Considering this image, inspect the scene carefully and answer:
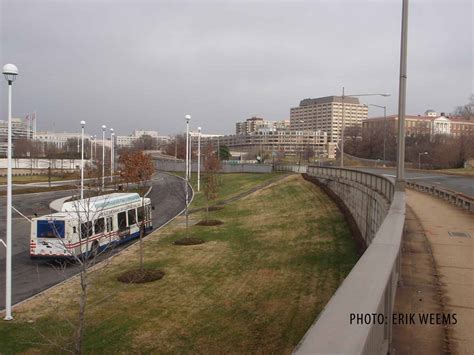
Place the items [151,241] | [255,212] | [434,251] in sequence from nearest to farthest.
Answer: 1. [434,251]
2. [151,241]
3. [255,212]

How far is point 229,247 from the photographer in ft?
78.3

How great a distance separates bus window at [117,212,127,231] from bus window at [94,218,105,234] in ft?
6.00

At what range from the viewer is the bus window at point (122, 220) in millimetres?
24688

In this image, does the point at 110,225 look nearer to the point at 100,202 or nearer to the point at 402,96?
the point at 100,202

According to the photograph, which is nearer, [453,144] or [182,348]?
[182,348]

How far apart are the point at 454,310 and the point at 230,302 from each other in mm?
9838

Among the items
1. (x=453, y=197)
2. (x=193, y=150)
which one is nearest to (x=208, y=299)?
(x=453, y=197)

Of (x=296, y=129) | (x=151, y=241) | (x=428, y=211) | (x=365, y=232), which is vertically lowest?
(x=151, y=241)

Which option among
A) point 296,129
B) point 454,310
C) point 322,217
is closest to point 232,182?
point 322,217

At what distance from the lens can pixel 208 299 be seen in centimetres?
1559

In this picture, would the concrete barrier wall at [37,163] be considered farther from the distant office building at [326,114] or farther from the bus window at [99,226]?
the bus window at [99,226]

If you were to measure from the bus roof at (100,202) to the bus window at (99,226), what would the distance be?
0.62m

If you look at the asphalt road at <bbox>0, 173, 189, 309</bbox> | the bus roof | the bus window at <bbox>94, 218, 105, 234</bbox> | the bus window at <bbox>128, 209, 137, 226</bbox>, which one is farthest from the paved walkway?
the bus window at <bbox>128, 209, 137, 226</bbox>

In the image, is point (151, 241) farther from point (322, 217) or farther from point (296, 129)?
point (296, 129)
